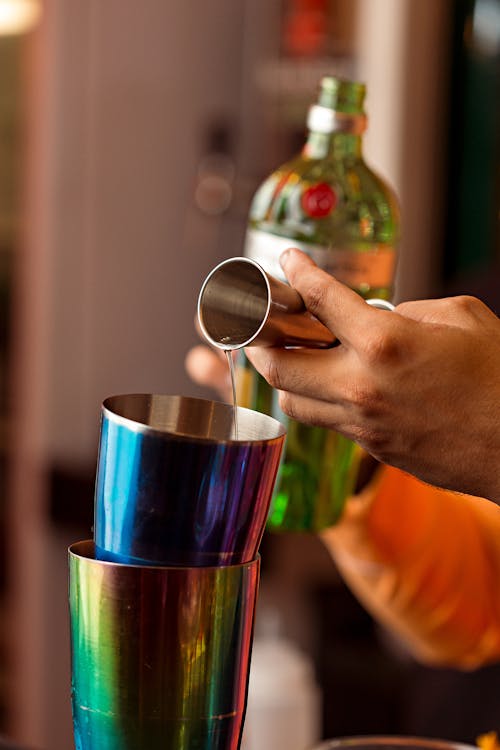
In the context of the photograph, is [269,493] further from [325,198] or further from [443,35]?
[443,35]

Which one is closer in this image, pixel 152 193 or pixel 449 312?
pixel 449 312

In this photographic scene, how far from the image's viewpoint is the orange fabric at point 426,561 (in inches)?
45.7

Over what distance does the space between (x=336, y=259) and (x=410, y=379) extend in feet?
0.93

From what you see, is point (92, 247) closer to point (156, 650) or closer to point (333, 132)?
point (333, 132)

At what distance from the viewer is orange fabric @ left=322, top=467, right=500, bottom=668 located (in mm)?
1161

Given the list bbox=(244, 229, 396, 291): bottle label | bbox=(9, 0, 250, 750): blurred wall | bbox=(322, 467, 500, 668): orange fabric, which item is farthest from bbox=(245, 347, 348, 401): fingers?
bbox=(9, 0, 250, 750): blurred wall

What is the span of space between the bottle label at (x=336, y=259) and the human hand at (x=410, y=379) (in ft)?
0.73

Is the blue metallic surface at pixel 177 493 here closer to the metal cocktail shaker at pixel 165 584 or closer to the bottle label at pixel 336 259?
the metal cocktail shaker at pixel 165 584

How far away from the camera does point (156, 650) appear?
0.49m

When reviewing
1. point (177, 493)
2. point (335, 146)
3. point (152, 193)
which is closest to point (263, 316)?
point (177, 493)

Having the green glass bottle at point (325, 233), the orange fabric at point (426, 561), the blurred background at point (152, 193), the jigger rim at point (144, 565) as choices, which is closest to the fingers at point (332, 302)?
the jigger rim at point (144, 565)

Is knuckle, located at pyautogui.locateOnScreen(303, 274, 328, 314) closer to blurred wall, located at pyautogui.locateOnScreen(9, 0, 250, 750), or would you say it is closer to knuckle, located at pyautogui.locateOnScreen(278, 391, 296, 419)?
knuckle, located at pyautogui.locateOnScreen(278, 391, 296, 419)

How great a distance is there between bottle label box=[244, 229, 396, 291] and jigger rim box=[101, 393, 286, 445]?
25cm

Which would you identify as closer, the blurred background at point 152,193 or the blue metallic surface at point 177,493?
the blue metallic surface at point 177,493
